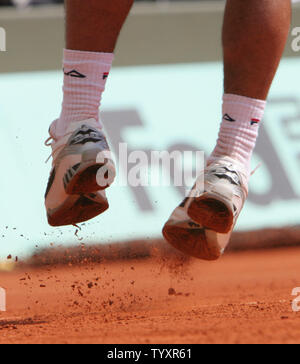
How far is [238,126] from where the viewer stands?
2.30m

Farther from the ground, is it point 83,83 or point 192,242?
point 83,83

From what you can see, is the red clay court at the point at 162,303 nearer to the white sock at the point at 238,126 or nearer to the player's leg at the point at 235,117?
the player's leg at the point at 235,117

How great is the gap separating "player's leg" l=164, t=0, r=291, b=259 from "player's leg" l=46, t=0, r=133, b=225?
0.31 m

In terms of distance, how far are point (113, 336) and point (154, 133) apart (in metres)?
2.42

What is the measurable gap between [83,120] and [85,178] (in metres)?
0.23

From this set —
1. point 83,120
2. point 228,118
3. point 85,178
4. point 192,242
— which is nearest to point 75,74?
point 83,120

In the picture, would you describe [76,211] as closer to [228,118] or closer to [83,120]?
[83,120]

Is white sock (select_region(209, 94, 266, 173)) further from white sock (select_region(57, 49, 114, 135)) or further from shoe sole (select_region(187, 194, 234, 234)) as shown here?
white sock (select_region(57, 49, 114, 135))

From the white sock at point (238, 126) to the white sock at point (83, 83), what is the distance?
0.42 meters

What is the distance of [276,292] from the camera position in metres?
3.15

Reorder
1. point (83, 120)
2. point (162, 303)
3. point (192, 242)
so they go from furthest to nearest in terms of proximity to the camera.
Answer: point (162, 303) < point (192, 242) < point (83, 120)

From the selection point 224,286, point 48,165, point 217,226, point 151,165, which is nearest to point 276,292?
point 224,286
